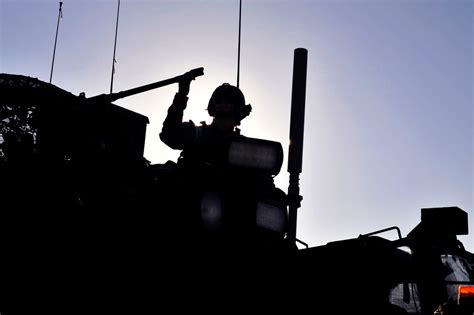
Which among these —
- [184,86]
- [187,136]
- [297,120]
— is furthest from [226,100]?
[297,120]

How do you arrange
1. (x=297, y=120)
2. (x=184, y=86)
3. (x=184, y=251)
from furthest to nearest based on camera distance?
(x=297, y=120) < (x=184, y=86) < (x=184, y=251)

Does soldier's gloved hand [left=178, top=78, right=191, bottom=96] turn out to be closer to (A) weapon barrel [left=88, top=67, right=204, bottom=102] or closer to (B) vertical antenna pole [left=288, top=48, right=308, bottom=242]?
(A) weapon barrel [left=88, top=67, right=204, bottom=102]

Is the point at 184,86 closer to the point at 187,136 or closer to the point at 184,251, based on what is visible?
the point at 187,136

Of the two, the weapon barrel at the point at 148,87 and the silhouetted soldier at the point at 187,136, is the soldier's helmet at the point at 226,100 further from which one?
the silhouetted soldier at the point at 187,136

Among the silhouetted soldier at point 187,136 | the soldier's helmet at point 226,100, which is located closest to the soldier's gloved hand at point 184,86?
the silhouetted soldier at point 187,136

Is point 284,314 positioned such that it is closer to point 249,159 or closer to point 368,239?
point 368,239

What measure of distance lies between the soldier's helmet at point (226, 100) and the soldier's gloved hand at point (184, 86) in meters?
0.59

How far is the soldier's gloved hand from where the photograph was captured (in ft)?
13.2

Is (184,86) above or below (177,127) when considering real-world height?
above

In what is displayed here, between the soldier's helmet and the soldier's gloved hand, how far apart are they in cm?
59

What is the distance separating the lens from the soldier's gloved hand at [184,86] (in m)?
4.01

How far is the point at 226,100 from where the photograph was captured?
4660 mm

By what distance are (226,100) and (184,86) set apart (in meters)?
0.67

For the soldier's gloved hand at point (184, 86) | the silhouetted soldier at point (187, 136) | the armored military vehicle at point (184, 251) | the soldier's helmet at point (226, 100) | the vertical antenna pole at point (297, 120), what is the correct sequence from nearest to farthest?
1. the armored military vehicle at point (184, 251)
2. the silhouetted soldier at point (187, 136)
3. the soldier's gloved hand at point (184, 86)
4. the soldier's helmet at point (226, 100)
5. the vertical antenna pole at point (297, 120)
